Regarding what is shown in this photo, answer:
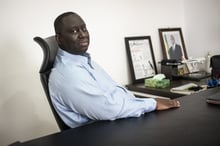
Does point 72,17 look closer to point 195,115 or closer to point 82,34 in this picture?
point 82,34

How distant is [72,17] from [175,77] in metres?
1.36

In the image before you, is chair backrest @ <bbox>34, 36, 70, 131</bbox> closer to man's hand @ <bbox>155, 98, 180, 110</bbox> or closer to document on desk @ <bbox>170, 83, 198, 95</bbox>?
man's hand @ <bbox>155, 98, 180, 110</bbox>

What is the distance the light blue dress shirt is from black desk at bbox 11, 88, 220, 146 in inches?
1.8

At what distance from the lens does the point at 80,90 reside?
3.68 feet

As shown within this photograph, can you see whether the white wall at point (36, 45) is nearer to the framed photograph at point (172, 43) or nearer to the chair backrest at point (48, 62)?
the framed photograph at point (172, 43)

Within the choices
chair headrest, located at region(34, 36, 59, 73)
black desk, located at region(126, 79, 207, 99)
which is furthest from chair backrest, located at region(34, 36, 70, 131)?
black desk, located at region(126, 79, 207, 99)

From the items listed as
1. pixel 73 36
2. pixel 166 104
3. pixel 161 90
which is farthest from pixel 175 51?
pixel 73 36

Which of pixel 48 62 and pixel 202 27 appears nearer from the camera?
pixel 48 62

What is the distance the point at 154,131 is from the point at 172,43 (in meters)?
1.83

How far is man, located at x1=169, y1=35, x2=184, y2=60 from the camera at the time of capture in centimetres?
260

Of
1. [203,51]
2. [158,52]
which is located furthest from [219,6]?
[158,52]

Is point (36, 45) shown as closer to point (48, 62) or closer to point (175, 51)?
point (48, 62)

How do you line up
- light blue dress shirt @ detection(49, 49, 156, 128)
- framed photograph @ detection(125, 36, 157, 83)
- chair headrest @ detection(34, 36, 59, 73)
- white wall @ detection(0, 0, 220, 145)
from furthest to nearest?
framed photograph @ detection(125, 36, 157, 83) → white wall @ detection(0, 0, 220, 145) → chair headrest @ detection(34, 36, 59, 73) → light blue dress shirt @ detection(49, 49, 156, 128)

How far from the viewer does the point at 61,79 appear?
1170 mm
